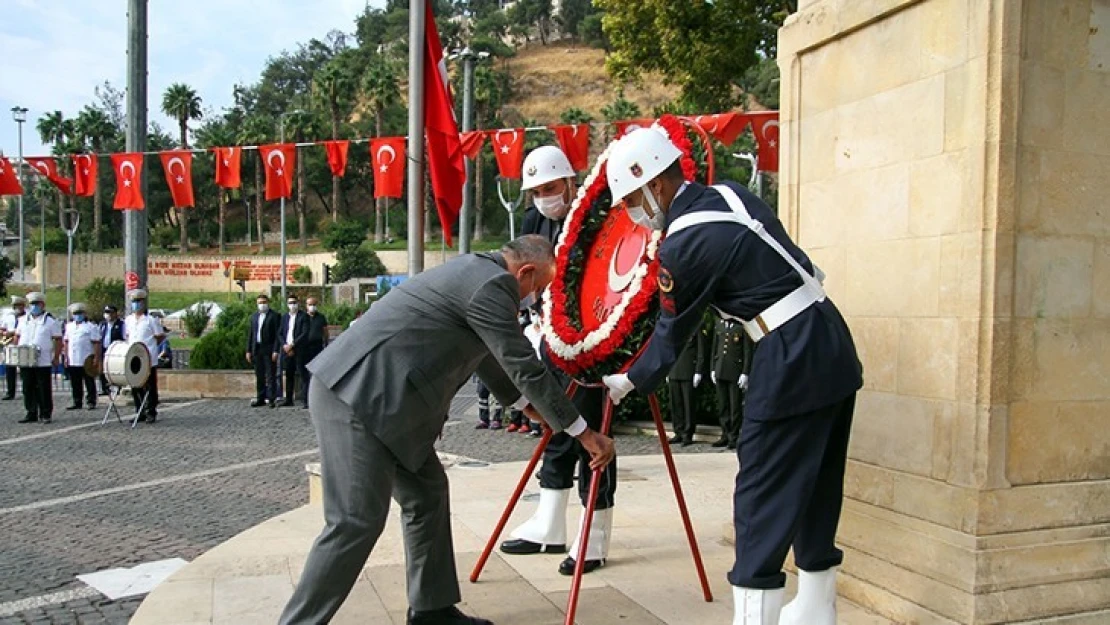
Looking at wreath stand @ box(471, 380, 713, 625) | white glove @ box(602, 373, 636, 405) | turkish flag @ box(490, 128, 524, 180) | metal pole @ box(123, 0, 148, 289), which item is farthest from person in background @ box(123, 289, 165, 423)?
white glove @ box(602, 373, 636, 405)

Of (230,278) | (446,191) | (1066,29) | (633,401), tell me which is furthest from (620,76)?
(230,278)

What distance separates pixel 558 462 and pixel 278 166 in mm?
13411

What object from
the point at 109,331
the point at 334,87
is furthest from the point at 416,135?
the point at 334,87

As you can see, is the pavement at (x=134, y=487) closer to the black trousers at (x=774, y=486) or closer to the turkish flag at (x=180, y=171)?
the black trousers at (x=774, y=486)

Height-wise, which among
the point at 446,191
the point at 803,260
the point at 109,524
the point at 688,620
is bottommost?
the point at 109,524

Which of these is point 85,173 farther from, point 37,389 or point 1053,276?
point 1053,276

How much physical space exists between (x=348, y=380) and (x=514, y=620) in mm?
1366

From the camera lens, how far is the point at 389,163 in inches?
626

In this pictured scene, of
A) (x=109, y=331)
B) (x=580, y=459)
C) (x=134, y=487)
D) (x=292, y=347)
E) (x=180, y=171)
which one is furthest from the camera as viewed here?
(x=180, y=171)

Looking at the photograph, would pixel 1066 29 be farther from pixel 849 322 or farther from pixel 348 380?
pixel 348 380

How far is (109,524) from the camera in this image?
6918 millimetres

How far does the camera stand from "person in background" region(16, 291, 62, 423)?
1338cm

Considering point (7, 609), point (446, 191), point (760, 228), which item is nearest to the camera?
point (760, 228)

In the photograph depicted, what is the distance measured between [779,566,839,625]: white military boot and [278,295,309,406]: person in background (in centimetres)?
1293
